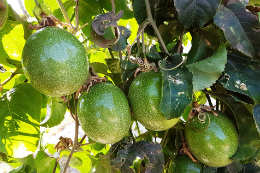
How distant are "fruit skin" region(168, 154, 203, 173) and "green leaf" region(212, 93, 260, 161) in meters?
0.17

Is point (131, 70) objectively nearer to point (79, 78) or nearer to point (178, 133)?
point (79, 78)

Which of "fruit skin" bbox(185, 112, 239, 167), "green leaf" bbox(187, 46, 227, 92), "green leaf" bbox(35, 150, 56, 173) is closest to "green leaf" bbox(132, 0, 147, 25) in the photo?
"green leaf" bbox(187, 46, 227, 92)

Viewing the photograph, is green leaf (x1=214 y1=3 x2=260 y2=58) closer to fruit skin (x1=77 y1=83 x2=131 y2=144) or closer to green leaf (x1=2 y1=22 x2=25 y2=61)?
fruit skin (x1=77 y1=83 x2=131 y2=144)

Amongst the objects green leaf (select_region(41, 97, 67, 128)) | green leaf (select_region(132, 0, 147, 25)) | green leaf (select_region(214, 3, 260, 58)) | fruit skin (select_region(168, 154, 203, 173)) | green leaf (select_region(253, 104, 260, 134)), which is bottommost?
fruit skin (select_region(168, 154, 203, 173))

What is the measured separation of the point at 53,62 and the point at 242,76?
0.61 metres

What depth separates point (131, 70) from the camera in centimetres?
84

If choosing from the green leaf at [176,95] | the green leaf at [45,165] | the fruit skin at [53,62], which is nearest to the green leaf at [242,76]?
the green leaf at [176,95]

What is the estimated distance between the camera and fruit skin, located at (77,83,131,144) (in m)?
0.71

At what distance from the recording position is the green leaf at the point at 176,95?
635 millimetres

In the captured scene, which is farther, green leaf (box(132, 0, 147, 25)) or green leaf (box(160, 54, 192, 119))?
green leaf (box(132, 0, 147, 25))

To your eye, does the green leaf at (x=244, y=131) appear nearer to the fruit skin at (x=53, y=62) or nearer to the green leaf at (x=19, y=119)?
the fruit skin at (x=53, y=62)

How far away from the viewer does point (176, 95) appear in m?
0.64

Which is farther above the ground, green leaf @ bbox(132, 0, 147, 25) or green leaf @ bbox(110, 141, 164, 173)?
green leaf @ bbox(132, 0, 147, 25)

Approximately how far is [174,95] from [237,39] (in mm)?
289
